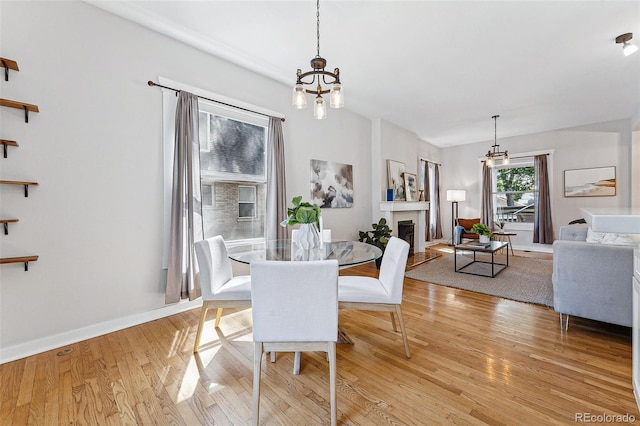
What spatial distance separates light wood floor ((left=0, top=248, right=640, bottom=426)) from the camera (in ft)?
4.59

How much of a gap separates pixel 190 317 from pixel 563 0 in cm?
430

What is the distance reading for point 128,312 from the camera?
8.01ft

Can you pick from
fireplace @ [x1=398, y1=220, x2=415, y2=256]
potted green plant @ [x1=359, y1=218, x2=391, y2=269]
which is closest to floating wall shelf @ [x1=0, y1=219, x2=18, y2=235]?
potted green plant @ [x1=359, y1=218, x2=391, y2=269]

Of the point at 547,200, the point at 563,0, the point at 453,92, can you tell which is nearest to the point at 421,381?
the point at 563,0

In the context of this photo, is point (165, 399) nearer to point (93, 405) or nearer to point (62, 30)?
point (93, 405)

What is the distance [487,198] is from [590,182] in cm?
184

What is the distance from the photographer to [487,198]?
6730 mm

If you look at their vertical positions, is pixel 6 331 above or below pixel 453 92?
below

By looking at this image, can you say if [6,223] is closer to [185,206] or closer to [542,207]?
[185,206]

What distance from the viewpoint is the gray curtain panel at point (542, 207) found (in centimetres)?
590

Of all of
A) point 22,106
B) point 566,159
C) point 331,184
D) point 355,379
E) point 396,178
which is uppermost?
point 566,159

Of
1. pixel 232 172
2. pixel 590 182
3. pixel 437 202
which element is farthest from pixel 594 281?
pixel 437 202

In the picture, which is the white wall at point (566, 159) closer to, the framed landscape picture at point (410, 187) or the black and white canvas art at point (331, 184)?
the framed landscape picture at point (410, 187)

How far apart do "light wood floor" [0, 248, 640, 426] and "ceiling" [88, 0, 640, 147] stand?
2.75 metres
